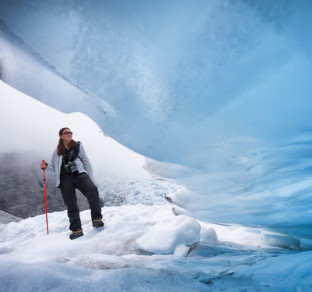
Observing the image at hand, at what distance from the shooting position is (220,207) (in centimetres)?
251

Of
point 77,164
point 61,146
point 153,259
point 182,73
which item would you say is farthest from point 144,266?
point 61,146

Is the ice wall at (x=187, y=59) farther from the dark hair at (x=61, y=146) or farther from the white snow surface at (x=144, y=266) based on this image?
the white snow surface at (x=144, y=266)

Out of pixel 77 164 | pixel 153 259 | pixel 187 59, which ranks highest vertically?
pixel 187 59

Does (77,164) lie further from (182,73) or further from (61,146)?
(182,73)

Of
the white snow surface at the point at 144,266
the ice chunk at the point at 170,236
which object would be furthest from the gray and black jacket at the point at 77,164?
the ice chunk at the point at 170,236

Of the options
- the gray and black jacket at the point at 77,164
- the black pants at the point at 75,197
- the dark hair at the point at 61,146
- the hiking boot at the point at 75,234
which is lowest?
the hiking boot at the point at 75,234

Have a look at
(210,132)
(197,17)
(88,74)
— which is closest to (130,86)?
(88,74)

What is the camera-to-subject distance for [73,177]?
213 cm

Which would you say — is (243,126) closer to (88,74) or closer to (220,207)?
(88,74)

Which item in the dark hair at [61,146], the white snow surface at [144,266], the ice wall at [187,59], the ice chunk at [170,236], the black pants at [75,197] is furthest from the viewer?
the dark hair at [61,146]

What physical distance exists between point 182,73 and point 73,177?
1.54 metres

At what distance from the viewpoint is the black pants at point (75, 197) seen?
2.02 meters

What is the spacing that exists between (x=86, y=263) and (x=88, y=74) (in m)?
1.15

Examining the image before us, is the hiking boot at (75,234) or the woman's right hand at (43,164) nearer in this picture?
the hiking boot at (75,234)
